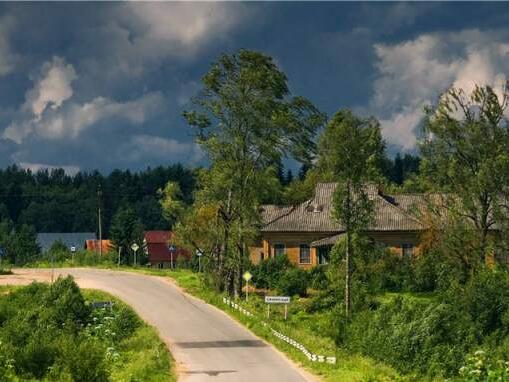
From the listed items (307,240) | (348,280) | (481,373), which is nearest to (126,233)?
(307,240)

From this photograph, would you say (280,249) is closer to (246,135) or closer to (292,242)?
(292,242)

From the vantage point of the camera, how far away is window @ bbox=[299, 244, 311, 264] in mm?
66250

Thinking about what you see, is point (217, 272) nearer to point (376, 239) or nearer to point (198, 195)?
point (198, 195)

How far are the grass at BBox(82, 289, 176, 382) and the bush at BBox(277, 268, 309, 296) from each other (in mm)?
16044

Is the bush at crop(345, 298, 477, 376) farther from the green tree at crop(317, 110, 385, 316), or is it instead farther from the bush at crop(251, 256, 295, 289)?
the bush at crop(251, 256, 295, 289)

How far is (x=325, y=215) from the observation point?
67.2m

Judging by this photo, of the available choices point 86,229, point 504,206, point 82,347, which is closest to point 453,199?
point 504,206

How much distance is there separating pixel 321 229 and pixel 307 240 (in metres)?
1.49

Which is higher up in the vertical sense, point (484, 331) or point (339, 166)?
point (339, 166)

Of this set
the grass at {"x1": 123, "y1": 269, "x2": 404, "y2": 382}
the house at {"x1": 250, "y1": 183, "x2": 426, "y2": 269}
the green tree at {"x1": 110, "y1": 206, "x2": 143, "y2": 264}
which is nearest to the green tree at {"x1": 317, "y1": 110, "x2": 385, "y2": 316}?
the grass at {"x1": 123, "y1": 269, "x2": 404, "y2": 382}

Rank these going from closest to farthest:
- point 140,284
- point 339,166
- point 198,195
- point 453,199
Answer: point 339,166 → point 453,199 → point 198,195 → point 140,284

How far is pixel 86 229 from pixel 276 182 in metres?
153

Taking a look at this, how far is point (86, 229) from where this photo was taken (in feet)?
645

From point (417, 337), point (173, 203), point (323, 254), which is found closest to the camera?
point (417, 337)
